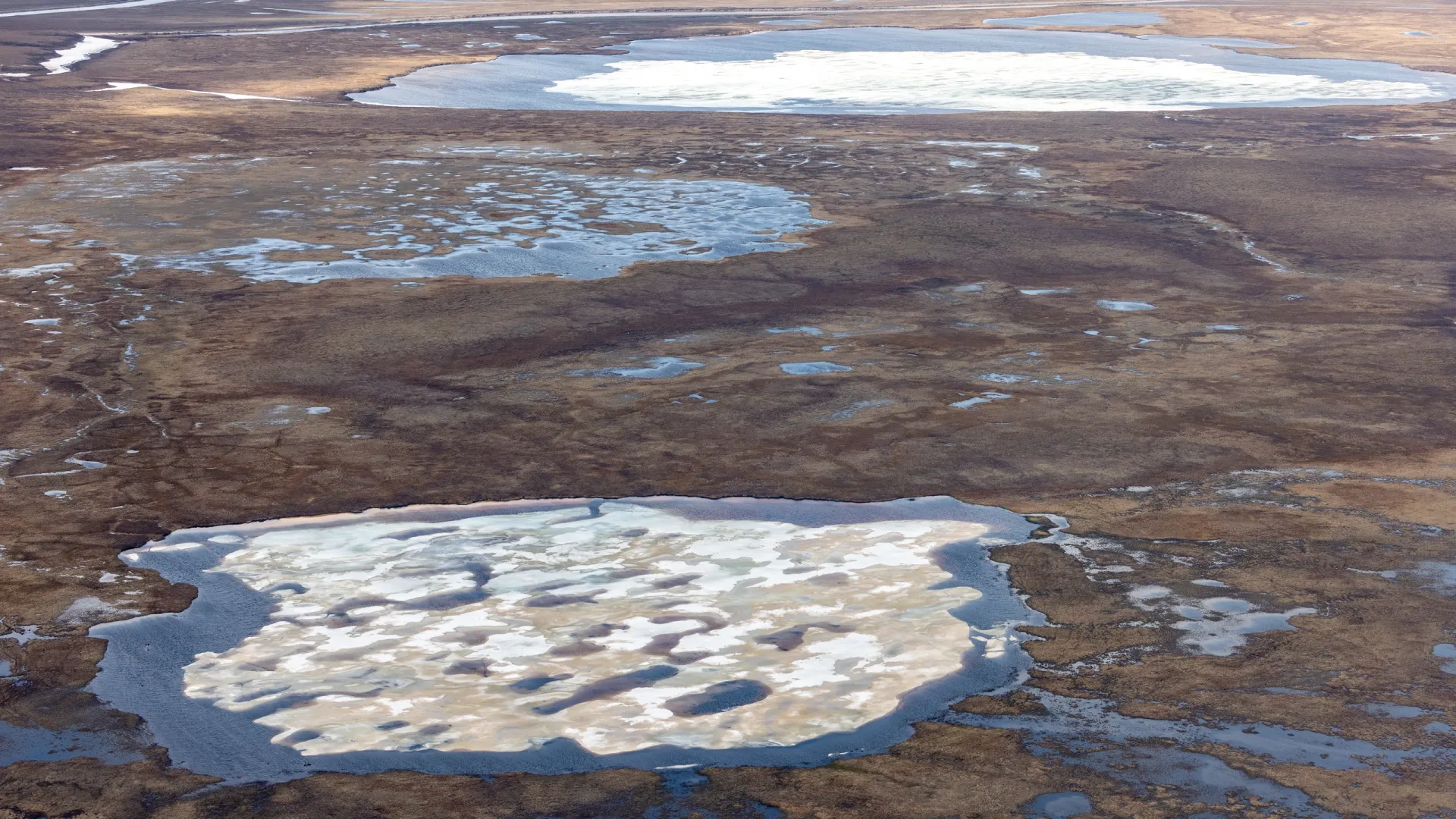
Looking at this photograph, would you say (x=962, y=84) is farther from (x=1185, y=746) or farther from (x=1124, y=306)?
(x=1185, y=746)

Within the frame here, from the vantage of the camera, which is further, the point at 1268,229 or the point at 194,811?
the point at 1268,229

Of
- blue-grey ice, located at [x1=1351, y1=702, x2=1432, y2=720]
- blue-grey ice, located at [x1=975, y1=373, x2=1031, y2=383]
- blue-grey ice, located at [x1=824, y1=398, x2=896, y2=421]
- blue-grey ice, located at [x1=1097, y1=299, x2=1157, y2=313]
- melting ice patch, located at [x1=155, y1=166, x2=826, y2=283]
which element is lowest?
blue-grey ice, located at [x1=1351, y1=702, x2=1432, y2=720]

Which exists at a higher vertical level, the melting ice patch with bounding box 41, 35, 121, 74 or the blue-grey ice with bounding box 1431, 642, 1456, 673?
the melting ice patch with bounding box 41, 35, 121, 74

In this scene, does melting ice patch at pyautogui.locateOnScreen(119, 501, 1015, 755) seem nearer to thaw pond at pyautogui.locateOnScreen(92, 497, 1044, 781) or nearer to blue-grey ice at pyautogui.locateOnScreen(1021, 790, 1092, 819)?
thaw pond at pyautogui.locateOnScreen(92, 497, 1044, 781)

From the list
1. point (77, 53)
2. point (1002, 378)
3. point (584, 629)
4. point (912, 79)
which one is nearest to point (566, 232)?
point (1002, 378)

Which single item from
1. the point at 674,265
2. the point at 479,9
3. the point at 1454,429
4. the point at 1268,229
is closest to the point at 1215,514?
A: the point at 1454,429

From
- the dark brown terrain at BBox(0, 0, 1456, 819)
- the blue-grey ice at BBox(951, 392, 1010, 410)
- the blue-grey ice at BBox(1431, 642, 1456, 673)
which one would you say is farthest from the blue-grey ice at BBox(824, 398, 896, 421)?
the blue-grey ice at BBox(1431, 642, 1456, 673)

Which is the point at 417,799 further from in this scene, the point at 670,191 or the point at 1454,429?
the point at 670,191
